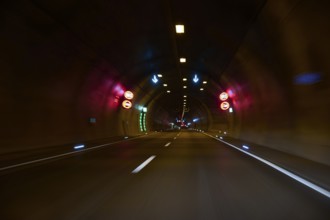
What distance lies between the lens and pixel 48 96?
65.4 ft

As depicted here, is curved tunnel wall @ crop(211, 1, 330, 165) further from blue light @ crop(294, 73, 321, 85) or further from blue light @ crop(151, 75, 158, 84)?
blue light @ crop(151, 75, 158, 84)

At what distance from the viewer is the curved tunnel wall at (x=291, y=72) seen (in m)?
11.8

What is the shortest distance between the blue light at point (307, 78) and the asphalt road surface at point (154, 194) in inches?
133

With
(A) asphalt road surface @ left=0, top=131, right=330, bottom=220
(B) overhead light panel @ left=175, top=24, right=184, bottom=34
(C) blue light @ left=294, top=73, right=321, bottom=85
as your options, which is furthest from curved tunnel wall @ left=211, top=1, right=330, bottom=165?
(B) overhead light panel @ left=175, top=24, right=184, bottom=34

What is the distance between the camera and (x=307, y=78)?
1359 centimetres

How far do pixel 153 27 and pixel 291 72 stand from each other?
24.4ft

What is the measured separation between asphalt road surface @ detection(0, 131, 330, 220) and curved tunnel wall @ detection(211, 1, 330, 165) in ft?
9.53

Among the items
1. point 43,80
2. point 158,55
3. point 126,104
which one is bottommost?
point 43,80

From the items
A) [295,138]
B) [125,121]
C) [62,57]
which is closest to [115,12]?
[62,57]

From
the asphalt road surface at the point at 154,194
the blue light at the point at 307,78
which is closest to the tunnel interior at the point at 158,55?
the blue light at the point at 307,78

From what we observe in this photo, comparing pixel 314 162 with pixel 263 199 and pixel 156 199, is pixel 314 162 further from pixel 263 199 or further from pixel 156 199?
pixel 156 199

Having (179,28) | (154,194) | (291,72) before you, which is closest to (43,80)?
(179,28)

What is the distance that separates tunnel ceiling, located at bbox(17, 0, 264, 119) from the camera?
48.9 ft

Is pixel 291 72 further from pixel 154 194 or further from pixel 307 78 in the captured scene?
pixel 154 194
